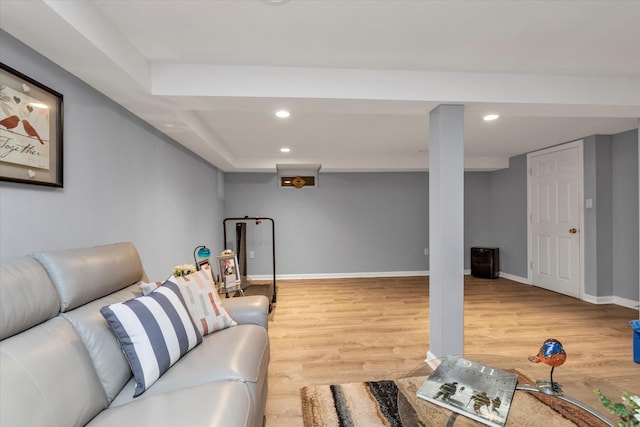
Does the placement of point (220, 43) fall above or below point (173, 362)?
above

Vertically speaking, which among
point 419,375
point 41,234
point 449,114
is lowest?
point 419,375

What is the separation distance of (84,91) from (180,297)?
56.6 inches

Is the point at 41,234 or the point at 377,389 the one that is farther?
the point at 377,389

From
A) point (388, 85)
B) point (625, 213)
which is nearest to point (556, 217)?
point (625, 213)

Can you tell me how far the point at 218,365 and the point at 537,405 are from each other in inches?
57.2

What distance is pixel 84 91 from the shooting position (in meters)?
1.92

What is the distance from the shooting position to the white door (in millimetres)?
4266

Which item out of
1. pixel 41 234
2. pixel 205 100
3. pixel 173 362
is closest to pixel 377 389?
pixel 173 362

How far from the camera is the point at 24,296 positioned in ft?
3.63

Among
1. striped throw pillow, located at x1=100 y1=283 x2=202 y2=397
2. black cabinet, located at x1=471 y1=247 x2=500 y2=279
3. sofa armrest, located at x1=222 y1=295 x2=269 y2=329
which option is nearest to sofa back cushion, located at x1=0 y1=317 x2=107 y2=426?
striped throw pillow, located at x1=100 y1=283 x2=202 y2=397

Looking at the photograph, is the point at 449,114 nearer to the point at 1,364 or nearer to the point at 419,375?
the point at 419,375

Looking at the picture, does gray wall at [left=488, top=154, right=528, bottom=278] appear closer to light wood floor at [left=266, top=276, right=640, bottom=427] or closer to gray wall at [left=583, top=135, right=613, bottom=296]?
light wood floor at [left=266, top=276, right=640, bottom=427]

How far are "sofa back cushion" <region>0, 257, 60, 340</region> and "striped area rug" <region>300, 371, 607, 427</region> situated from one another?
56.9 inches

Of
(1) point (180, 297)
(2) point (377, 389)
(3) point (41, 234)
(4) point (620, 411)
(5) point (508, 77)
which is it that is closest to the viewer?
(4) point (620, 411)
